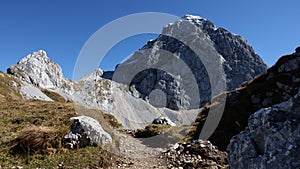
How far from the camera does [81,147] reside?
15297 mm

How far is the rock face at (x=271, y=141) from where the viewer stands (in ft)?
18.2

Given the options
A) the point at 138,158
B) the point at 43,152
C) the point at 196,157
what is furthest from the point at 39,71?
the point at 196,157

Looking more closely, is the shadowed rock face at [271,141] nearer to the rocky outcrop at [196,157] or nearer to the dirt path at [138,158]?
the rocky outcrop at [196,157]

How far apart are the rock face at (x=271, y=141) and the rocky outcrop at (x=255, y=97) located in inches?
469

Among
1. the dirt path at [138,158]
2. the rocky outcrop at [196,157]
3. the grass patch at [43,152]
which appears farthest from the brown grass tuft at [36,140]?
the rocky outcrop at [196,157]

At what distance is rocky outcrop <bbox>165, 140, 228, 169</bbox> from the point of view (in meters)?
13.4

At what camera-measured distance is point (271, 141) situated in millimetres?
6121

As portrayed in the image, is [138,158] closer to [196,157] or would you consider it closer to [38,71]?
[196,157]

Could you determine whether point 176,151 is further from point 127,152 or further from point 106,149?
point 106,149

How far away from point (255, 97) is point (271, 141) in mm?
19450

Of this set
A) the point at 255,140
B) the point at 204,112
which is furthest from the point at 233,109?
the point at 255,140

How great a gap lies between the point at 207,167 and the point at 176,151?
349cm

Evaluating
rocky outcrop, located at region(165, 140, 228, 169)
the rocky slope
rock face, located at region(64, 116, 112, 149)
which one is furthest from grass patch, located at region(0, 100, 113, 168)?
the rocky slope

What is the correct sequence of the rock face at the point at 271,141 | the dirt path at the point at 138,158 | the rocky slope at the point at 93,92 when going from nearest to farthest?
the rock face at the point at 271,141, the dirt path at the point at 138,158, the rocky slope at the point at 93,92
